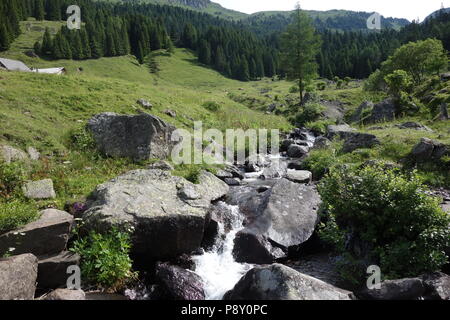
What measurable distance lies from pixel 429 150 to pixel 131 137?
1630cm

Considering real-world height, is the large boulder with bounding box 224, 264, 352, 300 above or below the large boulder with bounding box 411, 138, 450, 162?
below

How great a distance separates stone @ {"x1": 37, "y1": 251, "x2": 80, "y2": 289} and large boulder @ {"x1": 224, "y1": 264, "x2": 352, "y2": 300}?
523 centimetres

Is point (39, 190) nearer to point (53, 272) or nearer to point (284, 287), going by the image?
point (53, 272)

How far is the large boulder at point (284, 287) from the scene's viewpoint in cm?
690

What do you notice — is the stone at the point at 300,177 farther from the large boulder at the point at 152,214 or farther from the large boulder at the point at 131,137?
the large boulder at the point at 131,137

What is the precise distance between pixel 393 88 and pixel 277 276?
38384mm

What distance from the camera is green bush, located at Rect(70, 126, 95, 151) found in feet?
58.5

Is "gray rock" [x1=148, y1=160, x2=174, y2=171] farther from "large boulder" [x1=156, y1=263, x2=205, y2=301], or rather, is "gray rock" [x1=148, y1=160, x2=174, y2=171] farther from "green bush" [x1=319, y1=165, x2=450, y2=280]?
"green bush" [x1=319, y1=165, x2=450, y2=280]

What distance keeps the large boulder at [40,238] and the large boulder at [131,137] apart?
817 centimetres

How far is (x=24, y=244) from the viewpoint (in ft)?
30.7

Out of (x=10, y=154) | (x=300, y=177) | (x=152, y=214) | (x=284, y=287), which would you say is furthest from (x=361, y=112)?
(x=10, y=154)

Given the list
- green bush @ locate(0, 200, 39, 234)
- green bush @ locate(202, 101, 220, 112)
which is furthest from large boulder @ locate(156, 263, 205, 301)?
green bush @ locate(202, 101, 220, 112)

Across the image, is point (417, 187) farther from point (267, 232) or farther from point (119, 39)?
point (119, 39)

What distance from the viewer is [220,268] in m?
10.4
